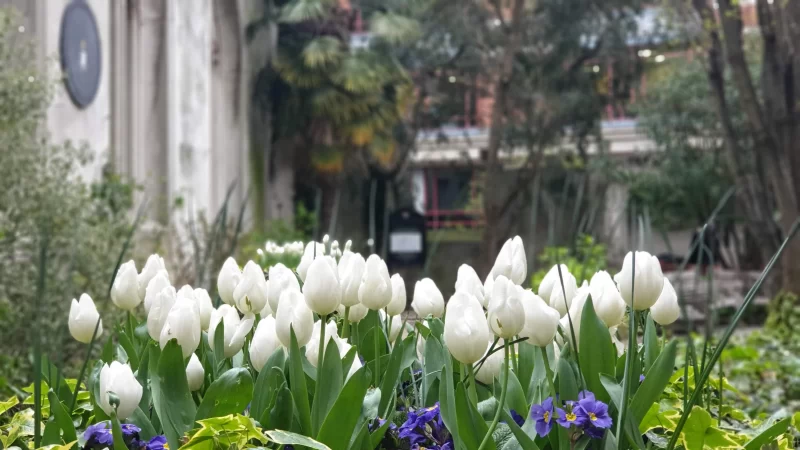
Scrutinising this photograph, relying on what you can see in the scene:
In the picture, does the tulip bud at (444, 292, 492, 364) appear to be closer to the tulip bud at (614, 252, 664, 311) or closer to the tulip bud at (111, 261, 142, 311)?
the tulip bud at (614, 252, 664, 311)

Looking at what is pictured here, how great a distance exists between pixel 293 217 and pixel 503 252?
52.6 feet

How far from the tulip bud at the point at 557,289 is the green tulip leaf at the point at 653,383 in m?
0.23

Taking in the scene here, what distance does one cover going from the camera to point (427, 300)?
1.58m

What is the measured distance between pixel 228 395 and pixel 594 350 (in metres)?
0.54

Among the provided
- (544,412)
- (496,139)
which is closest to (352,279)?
(544,412)

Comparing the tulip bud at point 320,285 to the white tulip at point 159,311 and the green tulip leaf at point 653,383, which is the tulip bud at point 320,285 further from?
the green tulip leaf at point 653,383

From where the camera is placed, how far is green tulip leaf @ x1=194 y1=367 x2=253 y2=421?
1232mm

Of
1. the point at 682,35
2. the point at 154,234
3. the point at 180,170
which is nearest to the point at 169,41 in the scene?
the point at 180,170

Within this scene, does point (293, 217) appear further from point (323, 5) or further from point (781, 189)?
point (781, 189)

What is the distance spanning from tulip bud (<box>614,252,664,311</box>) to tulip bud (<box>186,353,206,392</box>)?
65 cm

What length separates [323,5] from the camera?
54.6 feet

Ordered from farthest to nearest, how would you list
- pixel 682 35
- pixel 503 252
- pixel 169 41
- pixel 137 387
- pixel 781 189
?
pixel 682 35
pixel 169 41
pixel 781 189
pixel 503 252
pixel 137 387

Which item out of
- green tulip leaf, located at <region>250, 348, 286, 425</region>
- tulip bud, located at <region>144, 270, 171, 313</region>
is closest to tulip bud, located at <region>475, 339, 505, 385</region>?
green tulip leaf, located at <region>250, 348, 286, 425</region>

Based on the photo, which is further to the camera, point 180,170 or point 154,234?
point 180,170
